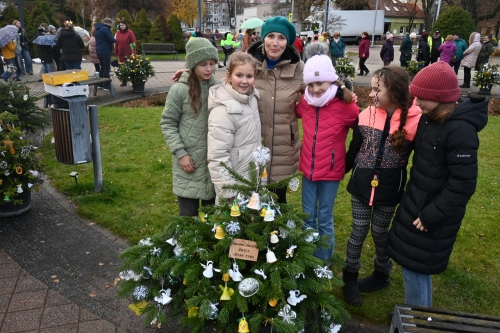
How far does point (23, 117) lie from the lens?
6367 millimetres

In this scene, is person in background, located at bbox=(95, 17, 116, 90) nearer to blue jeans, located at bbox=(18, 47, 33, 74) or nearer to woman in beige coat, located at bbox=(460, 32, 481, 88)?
blue jeans, located at bbox=(18, 47, 33, 74)

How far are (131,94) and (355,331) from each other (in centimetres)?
1015

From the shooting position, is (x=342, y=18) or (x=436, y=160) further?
(x=342, y=18)

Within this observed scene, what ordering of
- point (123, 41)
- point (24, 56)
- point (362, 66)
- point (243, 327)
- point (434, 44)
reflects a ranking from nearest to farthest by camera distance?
1. point (243, 327)
2. point (123, 41)
3. point (24, 56)
4. point (434, 44)
5. point (362, 66)

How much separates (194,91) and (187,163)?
1.83ft

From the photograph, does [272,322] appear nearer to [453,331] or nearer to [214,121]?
[453,331]

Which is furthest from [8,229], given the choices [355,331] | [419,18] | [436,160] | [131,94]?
[419,18]

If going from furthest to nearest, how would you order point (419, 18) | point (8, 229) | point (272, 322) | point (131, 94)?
point (419, 18) → point (131, 94) → point (8, 229) → point (272, 322)

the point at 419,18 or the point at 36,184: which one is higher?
the point at 419,18

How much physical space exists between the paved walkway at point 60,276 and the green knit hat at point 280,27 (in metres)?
2.24

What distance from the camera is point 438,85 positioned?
2543 mm

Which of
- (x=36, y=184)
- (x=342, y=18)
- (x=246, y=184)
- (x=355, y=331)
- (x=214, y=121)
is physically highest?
(x=342, y=18)

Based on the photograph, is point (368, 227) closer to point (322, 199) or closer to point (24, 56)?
point (322, 199)

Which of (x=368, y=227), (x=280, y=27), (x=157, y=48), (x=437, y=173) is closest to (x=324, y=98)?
(x=280, y=27)
